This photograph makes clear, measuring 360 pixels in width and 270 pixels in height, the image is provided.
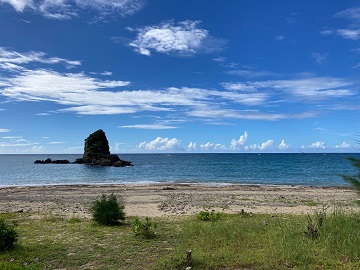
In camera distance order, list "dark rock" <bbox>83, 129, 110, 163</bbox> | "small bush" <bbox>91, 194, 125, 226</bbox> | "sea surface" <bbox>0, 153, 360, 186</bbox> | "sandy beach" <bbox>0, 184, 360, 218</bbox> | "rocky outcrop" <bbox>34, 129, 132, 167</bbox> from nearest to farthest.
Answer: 1. "small bush" <bbox>91, 194, 125, 226</bbox>
2. "sandy beach" <bbox>0, 184, 360, 218</bbox>
3. "sea surface" <bbox>0, 153, 360, 186</bbox>
4. "rocky outcrop" <bbox>34, 129, 132, 167</bbox>
5. "dark rock" <bbox>83, 129, 110, 163</bbox>

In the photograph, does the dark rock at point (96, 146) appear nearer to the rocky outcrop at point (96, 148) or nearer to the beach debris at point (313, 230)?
the rocky outcrop at point (96, 148)

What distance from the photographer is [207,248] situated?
30.0ft

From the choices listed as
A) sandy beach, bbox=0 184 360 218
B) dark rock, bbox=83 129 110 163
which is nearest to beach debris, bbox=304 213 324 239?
sandy beach, bbox=0 184 360 218

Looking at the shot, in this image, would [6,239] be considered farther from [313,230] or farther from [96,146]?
[96,146]

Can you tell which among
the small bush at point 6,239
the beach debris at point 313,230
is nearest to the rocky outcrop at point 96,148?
the small bush at point 6,239

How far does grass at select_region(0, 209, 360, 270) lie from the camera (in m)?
7.85

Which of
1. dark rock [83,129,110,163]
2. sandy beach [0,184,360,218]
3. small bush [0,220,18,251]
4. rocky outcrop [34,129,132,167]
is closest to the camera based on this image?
small bush [0,220,18,251]

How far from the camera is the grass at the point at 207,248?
7852 millimetres

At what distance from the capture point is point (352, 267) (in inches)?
292

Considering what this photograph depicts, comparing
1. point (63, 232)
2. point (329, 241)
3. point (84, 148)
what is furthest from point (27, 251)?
point (84, 148)

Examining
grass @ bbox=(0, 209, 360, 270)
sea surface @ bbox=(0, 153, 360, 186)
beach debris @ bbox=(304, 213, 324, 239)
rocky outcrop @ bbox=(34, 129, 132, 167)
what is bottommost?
sea surface @ bbox=(0, 153, 360, 186)

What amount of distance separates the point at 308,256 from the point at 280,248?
0.72m

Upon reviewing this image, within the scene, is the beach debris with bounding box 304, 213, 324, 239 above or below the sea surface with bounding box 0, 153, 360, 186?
above

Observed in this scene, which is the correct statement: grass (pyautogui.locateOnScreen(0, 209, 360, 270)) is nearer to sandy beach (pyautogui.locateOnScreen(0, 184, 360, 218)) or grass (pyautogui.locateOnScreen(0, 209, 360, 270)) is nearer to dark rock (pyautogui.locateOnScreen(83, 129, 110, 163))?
sandy beach (pyautogui.locateOnScreen(0, 184, 360, 218))
